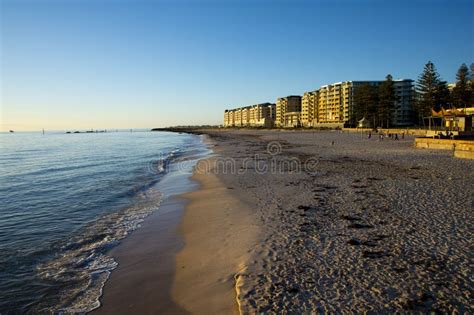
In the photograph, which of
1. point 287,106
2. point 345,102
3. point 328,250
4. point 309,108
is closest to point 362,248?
point 328,250

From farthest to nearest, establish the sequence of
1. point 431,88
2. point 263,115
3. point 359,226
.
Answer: point 263,115
point 431,88
point 359,226

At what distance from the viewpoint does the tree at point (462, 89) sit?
59750 millimetres

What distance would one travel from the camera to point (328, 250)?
6320 mm

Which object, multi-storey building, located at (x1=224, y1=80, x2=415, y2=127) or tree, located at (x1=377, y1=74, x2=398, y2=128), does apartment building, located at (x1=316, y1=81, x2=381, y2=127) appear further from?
tree, located at (x1=377, y1=74, x2=398, y2=128)

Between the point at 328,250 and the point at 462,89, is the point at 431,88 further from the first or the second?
the point at 328,250

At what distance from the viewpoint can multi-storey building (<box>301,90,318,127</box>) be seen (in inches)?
5177

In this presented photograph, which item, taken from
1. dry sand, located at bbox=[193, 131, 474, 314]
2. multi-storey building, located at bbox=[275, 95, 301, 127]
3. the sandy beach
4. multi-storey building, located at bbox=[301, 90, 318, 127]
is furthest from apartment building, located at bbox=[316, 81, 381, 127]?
the sandy beach

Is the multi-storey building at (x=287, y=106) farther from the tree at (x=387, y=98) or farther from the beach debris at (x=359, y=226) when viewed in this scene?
the beach debris at (x=359, y=226)

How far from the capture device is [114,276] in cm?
596

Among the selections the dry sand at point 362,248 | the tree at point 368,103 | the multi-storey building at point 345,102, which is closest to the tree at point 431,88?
the tree at point 368,103

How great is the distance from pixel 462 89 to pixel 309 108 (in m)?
76.3

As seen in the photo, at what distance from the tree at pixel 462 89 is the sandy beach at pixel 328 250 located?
60.3 m

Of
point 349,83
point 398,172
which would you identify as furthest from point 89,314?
point 349,83

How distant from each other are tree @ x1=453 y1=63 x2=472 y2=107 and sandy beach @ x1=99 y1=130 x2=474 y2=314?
60250 mm
